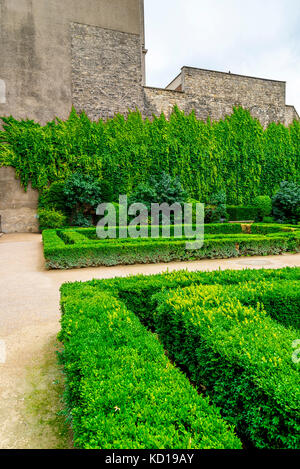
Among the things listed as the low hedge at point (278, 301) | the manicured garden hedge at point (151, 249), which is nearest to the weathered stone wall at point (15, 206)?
the manicured garden hedge at point (151, 249)

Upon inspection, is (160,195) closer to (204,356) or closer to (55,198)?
(55,198)

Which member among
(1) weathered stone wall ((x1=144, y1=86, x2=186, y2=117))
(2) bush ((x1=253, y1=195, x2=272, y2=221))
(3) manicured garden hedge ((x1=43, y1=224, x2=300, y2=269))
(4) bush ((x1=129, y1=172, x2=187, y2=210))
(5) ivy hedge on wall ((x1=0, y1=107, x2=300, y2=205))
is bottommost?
(3) manicured garden hedge ((x1=43, y1=224, x2=300, y2=269))

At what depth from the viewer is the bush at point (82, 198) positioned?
51.5 feet

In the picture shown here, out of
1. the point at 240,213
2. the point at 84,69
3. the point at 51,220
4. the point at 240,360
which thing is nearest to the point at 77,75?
the point at 84,69

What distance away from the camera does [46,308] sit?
4297 millimetres

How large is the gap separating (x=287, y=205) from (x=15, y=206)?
46.9 feet

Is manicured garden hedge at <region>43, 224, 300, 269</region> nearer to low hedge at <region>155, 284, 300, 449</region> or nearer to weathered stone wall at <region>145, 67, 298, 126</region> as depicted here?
low hedge at <region>155, 284, 300, 449</region>

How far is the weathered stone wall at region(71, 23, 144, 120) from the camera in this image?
1889cm

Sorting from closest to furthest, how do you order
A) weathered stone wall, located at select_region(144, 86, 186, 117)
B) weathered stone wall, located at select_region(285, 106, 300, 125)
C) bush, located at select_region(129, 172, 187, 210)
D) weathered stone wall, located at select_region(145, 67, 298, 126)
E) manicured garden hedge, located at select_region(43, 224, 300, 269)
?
manicured garden hedge, located at select_region(43, 224, 300, 269), bush, located at select_region(129, 172, 187, 210), weathered stone wall, located at select_region(144, 86, 186, 117), weathered stone wall, located at select_region(145, 67, 298, 126), weathered stone wall, located at select_region(285, 106, 300, 125)

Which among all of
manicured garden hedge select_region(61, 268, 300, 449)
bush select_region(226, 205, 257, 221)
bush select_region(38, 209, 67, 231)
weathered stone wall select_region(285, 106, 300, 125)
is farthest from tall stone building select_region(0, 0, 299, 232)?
manicured garden hedge select_region(61, 268, 300, 449)

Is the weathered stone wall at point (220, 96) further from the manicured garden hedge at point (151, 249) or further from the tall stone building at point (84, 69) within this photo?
the manicured garden hedge at point (151, 249)

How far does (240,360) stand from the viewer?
1.71 metres

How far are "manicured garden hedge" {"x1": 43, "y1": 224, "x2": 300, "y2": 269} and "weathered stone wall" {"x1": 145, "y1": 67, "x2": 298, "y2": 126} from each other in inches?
567
